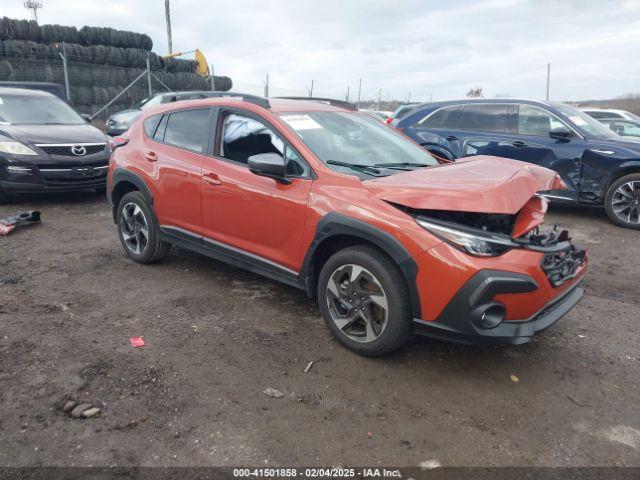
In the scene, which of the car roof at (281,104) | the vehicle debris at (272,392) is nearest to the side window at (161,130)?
the car roof at (281,104)

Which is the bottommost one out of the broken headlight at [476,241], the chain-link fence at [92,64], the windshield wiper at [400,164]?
the broken headlight at [476,241]

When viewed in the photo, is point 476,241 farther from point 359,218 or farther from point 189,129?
point 189,129

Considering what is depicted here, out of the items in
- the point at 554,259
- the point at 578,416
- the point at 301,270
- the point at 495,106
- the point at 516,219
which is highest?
the point at 495,106

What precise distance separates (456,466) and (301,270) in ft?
5.44

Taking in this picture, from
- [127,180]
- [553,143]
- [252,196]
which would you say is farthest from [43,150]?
[553,143]

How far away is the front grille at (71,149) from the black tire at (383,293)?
221 inches

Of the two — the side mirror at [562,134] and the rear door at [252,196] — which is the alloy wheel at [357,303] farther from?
the side mirror at [562,134]

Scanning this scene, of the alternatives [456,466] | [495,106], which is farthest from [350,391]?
[495,106]

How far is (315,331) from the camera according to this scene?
3645 mm

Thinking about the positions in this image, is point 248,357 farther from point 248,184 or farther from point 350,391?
point 248,184

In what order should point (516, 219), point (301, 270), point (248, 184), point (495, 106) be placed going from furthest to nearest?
1. point (495, 106)
2. point (248, 184)
3. point (301, 270)
4. point (516, 219)

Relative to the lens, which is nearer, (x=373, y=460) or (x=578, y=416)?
(x=373, y=460)

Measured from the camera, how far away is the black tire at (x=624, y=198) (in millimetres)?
6746

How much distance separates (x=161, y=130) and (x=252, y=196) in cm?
155
